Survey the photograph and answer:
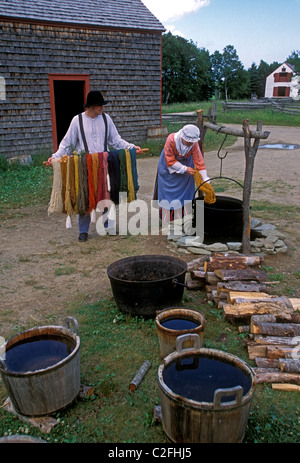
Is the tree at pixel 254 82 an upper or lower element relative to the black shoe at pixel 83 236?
upper

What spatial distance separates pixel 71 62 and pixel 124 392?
37.4ft

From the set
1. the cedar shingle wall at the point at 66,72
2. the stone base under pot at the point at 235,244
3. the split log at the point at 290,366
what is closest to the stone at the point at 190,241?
the stone base under pot at the point at 235,244

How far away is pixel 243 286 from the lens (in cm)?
414

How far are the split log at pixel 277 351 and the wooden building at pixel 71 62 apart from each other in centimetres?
1044

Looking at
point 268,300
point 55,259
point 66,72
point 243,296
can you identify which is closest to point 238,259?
point 243,296

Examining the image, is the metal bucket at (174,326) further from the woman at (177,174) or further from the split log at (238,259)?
the woman at (177,174)

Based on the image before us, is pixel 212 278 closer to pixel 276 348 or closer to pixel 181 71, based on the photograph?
pixel 276 348

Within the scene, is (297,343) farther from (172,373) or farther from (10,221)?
(10,221)

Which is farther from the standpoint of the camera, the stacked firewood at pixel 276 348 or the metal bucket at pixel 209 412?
the stacked firewood at pixel 276 348

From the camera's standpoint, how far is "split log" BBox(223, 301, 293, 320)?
145 inches

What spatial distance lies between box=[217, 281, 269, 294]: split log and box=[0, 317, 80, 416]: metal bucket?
1.84 metres

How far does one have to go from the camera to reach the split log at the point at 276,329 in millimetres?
3451

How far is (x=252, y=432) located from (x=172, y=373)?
0.68m

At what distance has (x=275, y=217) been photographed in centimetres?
730
